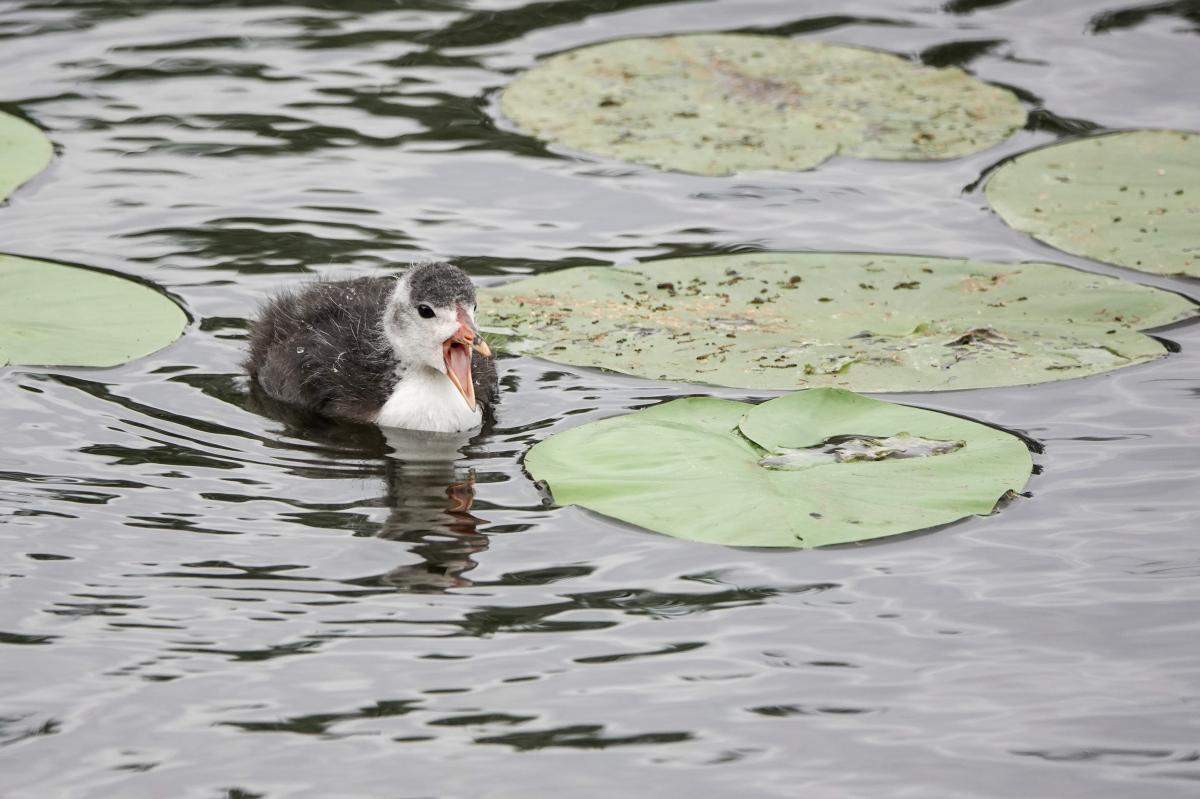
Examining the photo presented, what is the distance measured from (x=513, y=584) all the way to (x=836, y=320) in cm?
270

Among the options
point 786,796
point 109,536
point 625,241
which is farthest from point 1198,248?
point 109,536

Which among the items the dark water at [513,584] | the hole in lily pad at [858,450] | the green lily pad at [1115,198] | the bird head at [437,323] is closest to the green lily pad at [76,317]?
the dark water at [513,584]

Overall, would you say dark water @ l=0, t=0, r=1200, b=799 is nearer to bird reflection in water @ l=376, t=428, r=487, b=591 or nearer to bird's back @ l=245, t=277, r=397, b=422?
bird reflection in water @ l=376, t=428, r=487, b=591

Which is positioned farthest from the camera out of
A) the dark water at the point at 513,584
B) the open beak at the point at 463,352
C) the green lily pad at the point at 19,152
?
the green lily pad at the point at 19,152

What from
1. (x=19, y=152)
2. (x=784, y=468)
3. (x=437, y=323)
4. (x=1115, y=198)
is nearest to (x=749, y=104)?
(x=1115, y=198)

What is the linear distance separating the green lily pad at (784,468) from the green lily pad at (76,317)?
2.22m

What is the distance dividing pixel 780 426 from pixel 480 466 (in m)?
1.25

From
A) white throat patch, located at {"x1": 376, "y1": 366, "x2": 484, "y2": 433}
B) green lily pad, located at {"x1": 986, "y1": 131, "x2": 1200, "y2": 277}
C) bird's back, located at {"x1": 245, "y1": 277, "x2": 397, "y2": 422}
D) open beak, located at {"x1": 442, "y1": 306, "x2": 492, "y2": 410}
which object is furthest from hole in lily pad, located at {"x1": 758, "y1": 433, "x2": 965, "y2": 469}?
green lily pad, located at {"x1": 986, "y1": 131, "x2": 1200, "y2": 277}

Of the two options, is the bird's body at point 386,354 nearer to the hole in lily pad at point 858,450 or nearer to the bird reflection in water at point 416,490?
the bird reflection in water at point 416,490

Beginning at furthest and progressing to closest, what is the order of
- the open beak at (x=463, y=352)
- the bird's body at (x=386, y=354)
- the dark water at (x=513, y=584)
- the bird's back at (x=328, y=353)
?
the bird's back at (x=328, y=353) < the bird's body at (x=386, y=354) < the open beak at (x=463, y=352) < the dark water at (x=513, y=584)

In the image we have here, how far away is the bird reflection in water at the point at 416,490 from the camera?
5.82m

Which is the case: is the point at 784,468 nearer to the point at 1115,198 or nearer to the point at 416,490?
the point at 416,490

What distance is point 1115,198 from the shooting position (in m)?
9.09

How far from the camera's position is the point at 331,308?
7.76 meters
